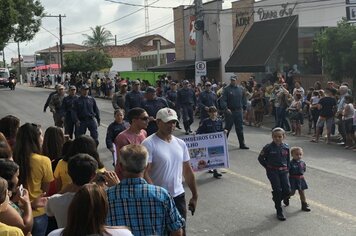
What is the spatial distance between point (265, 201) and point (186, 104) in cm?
819

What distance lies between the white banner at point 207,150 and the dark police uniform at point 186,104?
6506 millimetres

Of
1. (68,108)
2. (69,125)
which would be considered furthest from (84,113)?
(69,125)

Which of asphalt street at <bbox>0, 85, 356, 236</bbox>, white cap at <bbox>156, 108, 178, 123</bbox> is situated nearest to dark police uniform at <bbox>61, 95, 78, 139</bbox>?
asphalt street at <bbox>0, 85, 356, 236</bbox>

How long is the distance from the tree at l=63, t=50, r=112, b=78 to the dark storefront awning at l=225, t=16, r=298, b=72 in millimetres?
24100

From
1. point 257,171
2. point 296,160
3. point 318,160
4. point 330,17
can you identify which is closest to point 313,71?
point 330,17

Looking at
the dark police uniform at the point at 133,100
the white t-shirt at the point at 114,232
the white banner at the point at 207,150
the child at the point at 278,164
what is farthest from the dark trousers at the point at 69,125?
the white t-shirt at the point at 114,232

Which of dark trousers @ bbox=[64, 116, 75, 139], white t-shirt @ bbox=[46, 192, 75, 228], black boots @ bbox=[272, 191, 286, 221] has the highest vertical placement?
white t-shirt @ bbox=[46, 192, 75, 228]

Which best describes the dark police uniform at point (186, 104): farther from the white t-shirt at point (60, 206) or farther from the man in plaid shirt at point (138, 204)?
the man in plaid shirt at point (138, 204)

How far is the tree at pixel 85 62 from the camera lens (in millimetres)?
51438

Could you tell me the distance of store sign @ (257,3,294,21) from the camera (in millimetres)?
29141

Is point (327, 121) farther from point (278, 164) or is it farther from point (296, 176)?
point (278, 164)

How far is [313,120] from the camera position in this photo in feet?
55.5

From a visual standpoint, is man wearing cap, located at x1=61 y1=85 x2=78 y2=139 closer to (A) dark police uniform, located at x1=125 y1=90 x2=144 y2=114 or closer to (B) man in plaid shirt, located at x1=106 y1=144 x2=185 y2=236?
(A) dark police uniform, located at x1=125 y1=90 x2=144 y2=114

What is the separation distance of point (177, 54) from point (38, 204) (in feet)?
126
